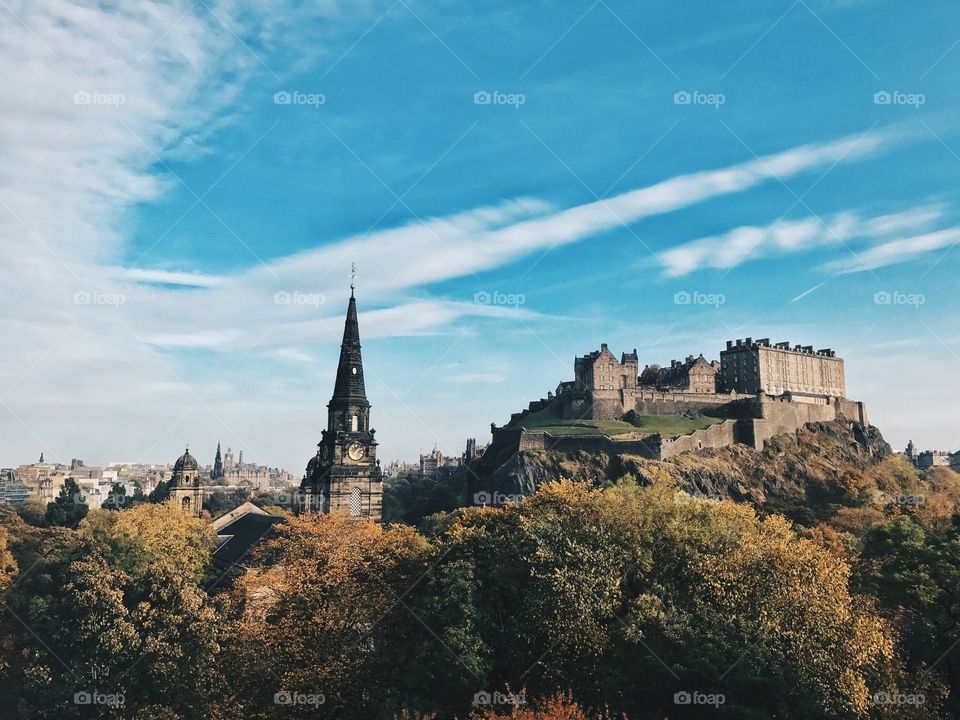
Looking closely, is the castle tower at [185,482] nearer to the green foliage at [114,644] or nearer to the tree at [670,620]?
the green foliage at [114,644]

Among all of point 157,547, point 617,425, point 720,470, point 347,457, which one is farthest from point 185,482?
point 720,470

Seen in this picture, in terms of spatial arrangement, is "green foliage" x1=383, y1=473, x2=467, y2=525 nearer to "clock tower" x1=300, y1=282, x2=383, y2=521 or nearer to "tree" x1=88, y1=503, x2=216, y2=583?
"clock tower" x1=300, y1=282, x2=383, y2=521

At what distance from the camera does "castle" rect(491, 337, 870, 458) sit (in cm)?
9631

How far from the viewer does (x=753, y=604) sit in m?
29.3

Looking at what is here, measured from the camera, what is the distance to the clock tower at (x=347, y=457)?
61.7 metres

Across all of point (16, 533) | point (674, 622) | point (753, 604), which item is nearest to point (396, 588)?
point (674, 622)

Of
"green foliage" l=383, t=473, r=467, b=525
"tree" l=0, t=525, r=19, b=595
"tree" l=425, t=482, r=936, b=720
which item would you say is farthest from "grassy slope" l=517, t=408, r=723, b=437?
"tree" l=425, t=482, r=936, b=720

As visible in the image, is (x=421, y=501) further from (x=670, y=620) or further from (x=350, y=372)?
(x=670, y=620)

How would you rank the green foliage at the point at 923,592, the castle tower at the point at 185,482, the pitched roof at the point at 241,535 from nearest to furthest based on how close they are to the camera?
the green foliage at the point at 923,592 → the pitched roof at the point at 241,535 → the castle tower at the point at 185,482

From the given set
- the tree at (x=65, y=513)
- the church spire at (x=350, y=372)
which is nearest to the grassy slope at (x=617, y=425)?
the church spire at (x=350, y=372)

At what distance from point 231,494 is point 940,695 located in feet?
541

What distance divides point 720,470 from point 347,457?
50.1 meters

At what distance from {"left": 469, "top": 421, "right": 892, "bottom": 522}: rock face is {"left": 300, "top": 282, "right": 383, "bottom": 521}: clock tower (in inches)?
1180

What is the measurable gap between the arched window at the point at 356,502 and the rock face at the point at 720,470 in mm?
30237
